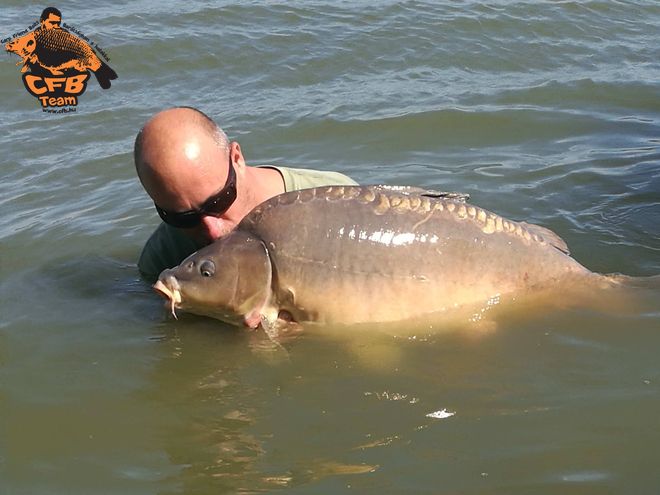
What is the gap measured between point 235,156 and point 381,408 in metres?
1.29

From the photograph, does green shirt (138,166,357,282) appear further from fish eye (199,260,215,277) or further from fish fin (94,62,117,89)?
fish fin (94,62,117,89)

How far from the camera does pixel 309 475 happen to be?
3631 mm

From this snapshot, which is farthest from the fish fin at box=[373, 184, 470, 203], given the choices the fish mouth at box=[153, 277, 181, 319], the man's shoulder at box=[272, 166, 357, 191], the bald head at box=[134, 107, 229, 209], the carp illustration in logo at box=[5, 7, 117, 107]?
the carp illustration in logo at box=[5, 7, 117, 107]

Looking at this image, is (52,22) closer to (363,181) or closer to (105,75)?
(105,75)

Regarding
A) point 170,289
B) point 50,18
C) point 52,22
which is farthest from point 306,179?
point 50,18

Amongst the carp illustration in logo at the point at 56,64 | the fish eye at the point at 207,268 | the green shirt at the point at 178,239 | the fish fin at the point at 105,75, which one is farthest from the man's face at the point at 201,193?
the fish fin at the point at 105,75

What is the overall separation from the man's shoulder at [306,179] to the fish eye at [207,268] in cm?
71

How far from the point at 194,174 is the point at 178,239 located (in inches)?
33.3

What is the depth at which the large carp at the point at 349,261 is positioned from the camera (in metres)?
4.31

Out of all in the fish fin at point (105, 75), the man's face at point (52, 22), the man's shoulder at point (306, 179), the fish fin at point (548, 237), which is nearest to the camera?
the fish fin at point (548, 237)

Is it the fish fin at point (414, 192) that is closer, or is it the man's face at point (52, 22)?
the fish fin at point (414, 192)

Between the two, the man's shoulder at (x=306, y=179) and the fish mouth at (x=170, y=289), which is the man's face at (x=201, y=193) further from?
the man's shoulder at (x=306, y=179)

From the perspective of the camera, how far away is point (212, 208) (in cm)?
439

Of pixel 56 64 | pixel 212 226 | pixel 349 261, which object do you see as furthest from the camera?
pixel 56 64
